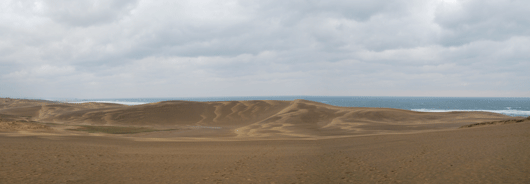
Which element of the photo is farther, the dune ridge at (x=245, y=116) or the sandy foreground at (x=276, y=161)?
the dune ridge at (x=245, y=116)

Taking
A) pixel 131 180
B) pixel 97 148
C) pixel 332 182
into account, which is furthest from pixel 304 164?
pixel 97 148

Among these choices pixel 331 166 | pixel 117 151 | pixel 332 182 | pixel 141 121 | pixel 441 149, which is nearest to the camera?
pixel 332 182

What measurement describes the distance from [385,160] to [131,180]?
8590mm

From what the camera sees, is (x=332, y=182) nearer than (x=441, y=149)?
Yes

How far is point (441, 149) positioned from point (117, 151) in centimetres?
1391

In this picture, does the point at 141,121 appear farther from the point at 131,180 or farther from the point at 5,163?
the point at 131,180

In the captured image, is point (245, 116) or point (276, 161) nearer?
point (276, 161)

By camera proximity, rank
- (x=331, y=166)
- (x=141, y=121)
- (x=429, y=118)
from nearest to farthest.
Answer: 1. (x=331, y=166)
2. (x=429, y=118)
3. (x=141, y=121)

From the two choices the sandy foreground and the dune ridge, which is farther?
the dune ridge

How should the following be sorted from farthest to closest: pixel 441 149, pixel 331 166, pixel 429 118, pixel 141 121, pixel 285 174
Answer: pixel 141 121 < pixel 429 118 < pixel 441 149 < pixel 331 166 < pixel 285 174

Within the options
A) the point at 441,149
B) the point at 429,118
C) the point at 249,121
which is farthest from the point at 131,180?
the point at 429,118

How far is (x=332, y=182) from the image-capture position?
25.5ft

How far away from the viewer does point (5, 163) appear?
9.08m

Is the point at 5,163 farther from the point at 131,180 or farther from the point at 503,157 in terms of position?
the point at 503,157
